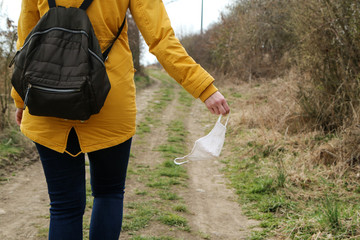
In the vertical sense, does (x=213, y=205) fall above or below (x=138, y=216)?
below

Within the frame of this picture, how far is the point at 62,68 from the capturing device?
1.52 m

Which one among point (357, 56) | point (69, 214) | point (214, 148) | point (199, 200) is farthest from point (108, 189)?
point (357, 56)

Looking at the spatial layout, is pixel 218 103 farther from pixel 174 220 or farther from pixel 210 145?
pixel 174 220

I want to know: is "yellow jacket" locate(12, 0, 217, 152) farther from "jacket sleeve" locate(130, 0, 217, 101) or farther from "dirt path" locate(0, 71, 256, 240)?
"dirt path" locate(0, 71, 256, 240)

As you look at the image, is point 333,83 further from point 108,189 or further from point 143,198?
point 108,189

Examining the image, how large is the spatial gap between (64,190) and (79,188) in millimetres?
74

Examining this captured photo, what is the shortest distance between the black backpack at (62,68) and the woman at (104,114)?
0.09 meters

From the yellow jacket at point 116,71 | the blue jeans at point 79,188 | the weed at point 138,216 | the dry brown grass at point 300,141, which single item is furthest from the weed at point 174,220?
the yellow jacket at point 116,71

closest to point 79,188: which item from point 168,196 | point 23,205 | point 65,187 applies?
point 65,187

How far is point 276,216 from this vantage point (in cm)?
350

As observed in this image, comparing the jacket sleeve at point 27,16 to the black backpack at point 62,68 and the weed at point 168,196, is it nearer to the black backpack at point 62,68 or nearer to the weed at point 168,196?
the black backpack at point 62,68

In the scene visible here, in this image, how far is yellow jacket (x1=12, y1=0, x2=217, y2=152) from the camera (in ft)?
5.40

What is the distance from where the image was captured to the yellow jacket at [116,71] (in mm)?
1646

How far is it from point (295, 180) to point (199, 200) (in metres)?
1.11
